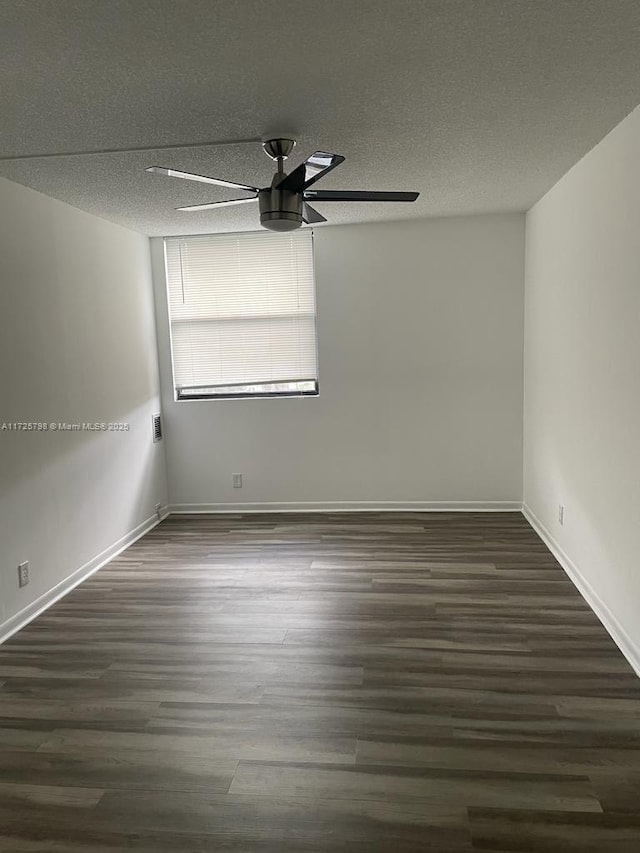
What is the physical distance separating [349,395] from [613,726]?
3.48 metres

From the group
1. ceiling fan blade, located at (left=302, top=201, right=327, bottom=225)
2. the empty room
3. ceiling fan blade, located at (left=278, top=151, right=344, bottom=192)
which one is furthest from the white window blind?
ceiling fan blade, located at (left=278, top=151, right=344, bottom=192)

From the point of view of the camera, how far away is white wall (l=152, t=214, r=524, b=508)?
17.1 feet

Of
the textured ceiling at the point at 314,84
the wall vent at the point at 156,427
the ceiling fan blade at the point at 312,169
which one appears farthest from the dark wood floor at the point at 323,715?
the textured ceiling at the point at 314,84

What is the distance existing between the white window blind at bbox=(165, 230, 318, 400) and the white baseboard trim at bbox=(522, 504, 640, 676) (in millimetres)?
2272

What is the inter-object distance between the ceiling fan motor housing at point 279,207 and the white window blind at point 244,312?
2.42m

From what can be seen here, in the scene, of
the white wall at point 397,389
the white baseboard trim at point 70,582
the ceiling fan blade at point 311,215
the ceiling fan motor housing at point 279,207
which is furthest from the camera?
the white wall at point 397,389

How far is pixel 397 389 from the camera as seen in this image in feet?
17.7

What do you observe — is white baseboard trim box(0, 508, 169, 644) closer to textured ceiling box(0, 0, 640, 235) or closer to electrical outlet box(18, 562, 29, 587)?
electrical outlet box(18, 562, 29, 587)

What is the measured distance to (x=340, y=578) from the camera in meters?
4.02

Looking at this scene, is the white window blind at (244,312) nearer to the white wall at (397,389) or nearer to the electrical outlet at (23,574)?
the white wall at (397,389)

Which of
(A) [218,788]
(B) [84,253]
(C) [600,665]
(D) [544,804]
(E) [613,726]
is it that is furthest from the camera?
(B) [84,253]

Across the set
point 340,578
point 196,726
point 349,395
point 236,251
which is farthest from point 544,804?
point 236,251

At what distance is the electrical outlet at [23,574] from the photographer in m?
3.52

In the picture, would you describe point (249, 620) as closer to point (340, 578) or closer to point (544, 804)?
point (340, 578)
